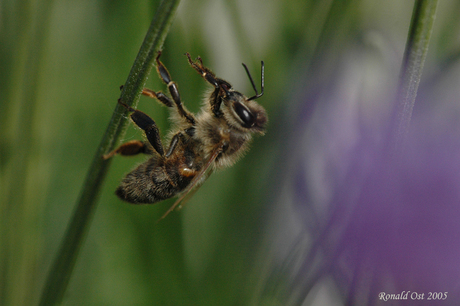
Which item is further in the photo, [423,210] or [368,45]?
[368,45]

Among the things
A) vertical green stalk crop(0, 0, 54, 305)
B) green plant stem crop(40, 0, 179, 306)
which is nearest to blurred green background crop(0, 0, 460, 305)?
vertical green stalk crop(0, 0, 54, 305)

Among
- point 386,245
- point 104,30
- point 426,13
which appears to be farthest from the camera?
point 104,30

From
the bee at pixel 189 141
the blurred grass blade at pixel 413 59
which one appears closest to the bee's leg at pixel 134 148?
the bee at pixel 189 141

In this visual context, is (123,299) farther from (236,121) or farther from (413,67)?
(413,67)

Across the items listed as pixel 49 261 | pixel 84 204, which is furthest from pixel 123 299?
pixel 84 204

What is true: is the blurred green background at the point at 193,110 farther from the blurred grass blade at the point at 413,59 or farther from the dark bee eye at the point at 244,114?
the blurred grass blade at the point at 413,59

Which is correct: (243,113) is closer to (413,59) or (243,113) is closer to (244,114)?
(244,114)
